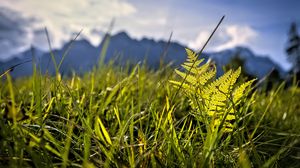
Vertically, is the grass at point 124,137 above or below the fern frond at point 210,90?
below

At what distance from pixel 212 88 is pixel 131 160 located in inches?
17.7

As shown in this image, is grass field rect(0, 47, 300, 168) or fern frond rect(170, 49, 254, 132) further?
fern frond rect(170, 49, 254, 132)

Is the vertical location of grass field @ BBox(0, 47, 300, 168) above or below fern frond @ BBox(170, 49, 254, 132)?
below

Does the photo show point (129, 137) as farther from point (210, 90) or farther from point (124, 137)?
point (210, 90)

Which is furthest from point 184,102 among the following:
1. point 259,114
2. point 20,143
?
point 20,143

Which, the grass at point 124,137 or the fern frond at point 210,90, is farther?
the fern frond at point 210,90

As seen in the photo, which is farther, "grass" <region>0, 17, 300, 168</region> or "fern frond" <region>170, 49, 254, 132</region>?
"fern frond" <region>170, 49, 254, 132</region>

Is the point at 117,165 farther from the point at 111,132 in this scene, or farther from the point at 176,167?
the point at 111,132

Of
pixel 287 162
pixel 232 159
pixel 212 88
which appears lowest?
pixel 287 162

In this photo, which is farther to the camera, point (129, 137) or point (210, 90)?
point (129, 137)

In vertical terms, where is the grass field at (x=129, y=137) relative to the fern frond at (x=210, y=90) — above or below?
below

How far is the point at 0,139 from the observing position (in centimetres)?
98

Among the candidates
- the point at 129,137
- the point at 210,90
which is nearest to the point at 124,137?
the point at 129,137

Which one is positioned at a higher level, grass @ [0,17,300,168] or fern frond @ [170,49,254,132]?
fern frond @ [170,49,254,132]
